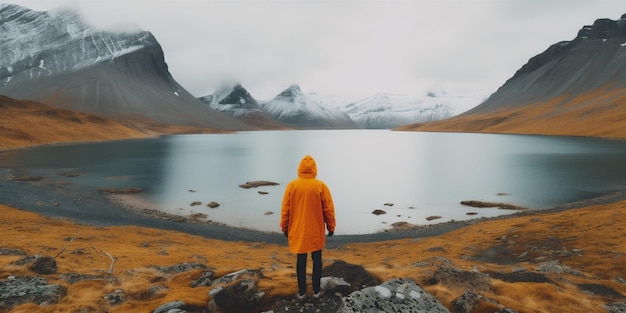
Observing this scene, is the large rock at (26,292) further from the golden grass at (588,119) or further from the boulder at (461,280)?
the golden grass at (588,119)

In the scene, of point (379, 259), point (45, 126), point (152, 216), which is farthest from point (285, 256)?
point (45, 126)

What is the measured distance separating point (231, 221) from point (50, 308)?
23.6 m

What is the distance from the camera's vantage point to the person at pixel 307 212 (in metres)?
8.66

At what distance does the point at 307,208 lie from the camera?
8.65 metres

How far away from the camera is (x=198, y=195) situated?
42844 millimetres

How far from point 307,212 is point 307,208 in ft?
0.33

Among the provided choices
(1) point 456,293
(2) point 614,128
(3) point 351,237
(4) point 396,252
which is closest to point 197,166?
(3) point 351,237

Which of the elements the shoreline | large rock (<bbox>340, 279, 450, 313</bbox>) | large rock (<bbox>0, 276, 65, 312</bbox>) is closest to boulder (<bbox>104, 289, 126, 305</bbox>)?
large rock (<bbox>0, 276, 65, 312</bbox>)

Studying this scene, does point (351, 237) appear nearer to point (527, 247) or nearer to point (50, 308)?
point (527, 247)

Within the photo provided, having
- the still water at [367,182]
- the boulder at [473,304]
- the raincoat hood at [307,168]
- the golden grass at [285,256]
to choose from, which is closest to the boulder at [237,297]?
the golden grass at [285,256]

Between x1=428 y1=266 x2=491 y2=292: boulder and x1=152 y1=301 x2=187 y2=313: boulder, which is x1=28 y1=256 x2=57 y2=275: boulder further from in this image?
x1=428 y1=266 x2=491 y2=292: boulder

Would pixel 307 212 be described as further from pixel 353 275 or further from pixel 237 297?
pixel 353 275

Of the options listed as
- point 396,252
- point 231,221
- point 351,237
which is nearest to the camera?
point 396,252

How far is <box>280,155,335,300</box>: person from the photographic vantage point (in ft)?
28.4
